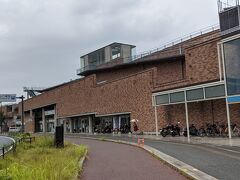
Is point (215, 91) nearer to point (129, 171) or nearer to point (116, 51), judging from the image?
point (129, 171)

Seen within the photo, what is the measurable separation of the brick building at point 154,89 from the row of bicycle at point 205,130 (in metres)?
0.79

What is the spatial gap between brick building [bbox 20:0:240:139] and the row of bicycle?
79 cm

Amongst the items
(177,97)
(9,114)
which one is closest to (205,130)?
(177,97)

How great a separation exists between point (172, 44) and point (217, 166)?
40755 millimetres

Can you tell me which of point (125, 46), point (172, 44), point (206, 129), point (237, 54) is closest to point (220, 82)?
point (237, 54)

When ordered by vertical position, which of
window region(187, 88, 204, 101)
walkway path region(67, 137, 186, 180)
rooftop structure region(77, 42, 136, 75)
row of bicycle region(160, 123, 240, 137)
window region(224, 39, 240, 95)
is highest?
rooftop structure region(77, 42, 136, 75)

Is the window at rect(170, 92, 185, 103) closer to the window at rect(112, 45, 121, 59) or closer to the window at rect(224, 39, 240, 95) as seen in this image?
the window at rect(224, 39, 240, 95)

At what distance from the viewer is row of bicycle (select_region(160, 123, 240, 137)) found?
30.1m

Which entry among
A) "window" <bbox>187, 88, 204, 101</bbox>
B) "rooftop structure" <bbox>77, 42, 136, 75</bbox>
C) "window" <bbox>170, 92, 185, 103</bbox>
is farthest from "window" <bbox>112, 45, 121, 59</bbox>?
"window" <bbox>187, 88, 204, 101</bbox>

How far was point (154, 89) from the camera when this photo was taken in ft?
129

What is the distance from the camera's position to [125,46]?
215 ft

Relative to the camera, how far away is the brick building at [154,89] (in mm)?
30812

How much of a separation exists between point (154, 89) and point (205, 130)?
8607 mm

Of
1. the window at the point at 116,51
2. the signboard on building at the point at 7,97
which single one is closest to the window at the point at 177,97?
the signboard on building at the point at 7,97
